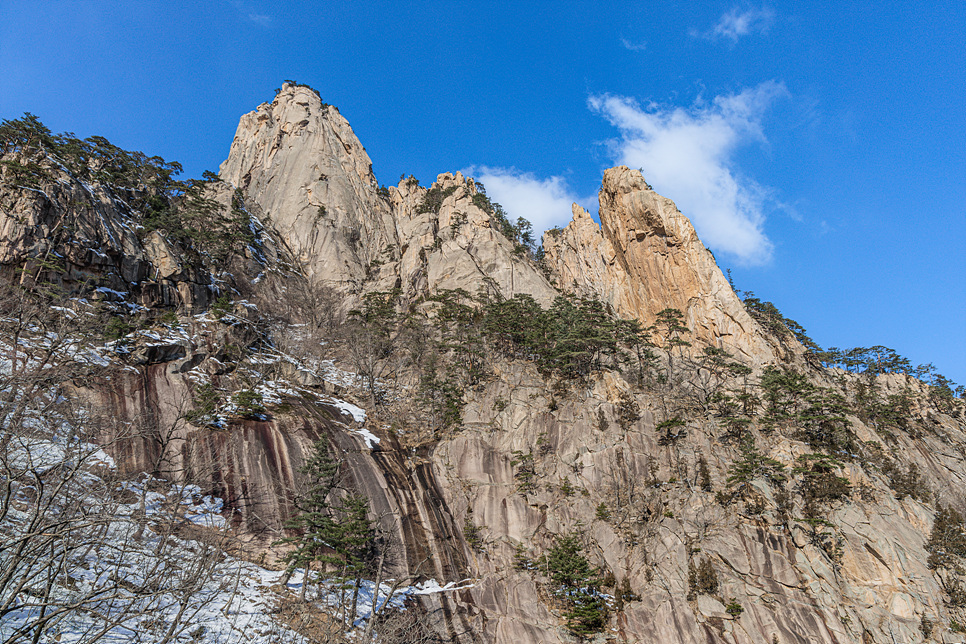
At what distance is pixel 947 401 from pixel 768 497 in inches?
1734

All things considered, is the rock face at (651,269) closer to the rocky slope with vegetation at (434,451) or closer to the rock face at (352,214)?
the rocky slope with vegetation at (434,451)

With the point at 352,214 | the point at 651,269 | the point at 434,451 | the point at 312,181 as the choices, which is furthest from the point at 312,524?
the point at 312,181

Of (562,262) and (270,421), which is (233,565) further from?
(562,262)

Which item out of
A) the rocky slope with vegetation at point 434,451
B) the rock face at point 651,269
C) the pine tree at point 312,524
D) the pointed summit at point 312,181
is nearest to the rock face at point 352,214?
the pointed summit at point 312,181

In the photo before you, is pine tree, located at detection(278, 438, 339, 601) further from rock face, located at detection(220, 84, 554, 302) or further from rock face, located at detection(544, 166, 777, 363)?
rock face, located at detection(544, 166, 777, 363)

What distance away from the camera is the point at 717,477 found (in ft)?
116

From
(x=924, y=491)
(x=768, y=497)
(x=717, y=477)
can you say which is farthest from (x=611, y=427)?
(x=924, y=491)

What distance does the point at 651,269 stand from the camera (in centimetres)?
6138

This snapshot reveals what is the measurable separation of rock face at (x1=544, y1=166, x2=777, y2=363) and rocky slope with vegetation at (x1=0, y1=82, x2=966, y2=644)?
44 centimetres

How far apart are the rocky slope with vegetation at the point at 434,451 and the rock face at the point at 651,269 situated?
17.4 inches

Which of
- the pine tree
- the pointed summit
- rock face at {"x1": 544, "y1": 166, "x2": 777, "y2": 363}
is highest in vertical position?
the pointed summit

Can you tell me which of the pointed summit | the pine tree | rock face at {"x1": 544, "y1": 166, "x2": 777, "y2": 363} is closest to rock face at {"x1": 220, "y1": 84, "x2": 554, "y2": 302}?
the pointed summit

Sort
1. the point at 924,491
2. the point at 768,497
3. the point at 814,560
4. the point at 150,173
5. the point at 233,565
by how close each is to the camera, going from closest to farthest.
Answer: the point at 233,565, the point at 814,560, the point at 768,497, the point at 924,491, the point at 150,173

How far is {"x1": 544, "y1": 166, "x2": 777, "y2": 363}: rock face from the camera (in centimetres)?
5494
